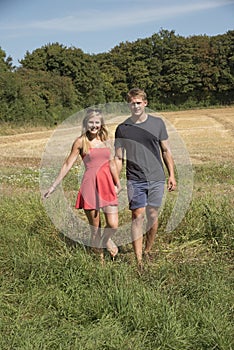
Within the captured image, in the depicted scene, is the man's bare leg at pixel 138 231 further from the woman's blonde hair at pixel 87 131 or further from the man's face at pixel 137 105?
the man's face at pixel 137 105

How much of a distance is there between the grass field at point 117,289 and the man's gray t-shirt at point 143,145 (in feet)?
2.57

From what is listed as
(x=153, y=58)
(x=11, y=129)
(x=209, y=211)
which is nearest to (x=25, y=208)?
(x=209, y=211)

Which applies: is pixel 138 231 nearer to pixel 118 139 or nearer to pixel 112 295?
pixel 118 139

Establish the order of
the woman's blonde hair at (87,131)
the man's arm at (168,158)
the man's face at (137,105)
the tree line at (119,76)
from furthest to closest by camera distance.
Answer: the tree line at (119,76) < the man's arm at (168,158) < the woman's blonde hair at (87,131) < the man's face at (137,105)

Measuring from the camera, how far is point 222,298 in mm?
3291

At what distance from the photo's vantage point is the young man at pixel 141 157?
429 centimetres

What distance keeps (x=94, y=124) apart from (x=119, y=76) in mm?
37978

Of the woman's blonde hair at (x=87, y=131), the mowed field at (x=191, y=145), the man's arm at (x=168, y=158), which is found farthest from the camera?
the mowed field at (x=191, y=145)

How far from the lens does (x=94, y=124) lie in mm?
4328

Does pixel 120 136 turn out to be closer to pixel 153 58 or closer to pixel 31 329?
pixel 31 329

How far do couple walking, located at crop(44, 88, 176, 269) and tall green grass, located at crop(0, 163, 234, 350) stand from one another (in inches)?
15.1

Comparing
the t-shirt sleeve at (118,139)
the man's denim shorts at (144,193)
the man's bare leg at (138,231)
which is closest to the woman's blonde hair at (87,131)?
the t-shirt sleeve at (118,139)

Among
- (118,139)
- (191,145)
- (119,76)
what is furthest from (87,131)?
(119,76)

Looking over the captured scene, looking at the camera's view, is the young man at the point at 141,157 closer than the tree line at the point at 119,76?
Yes
